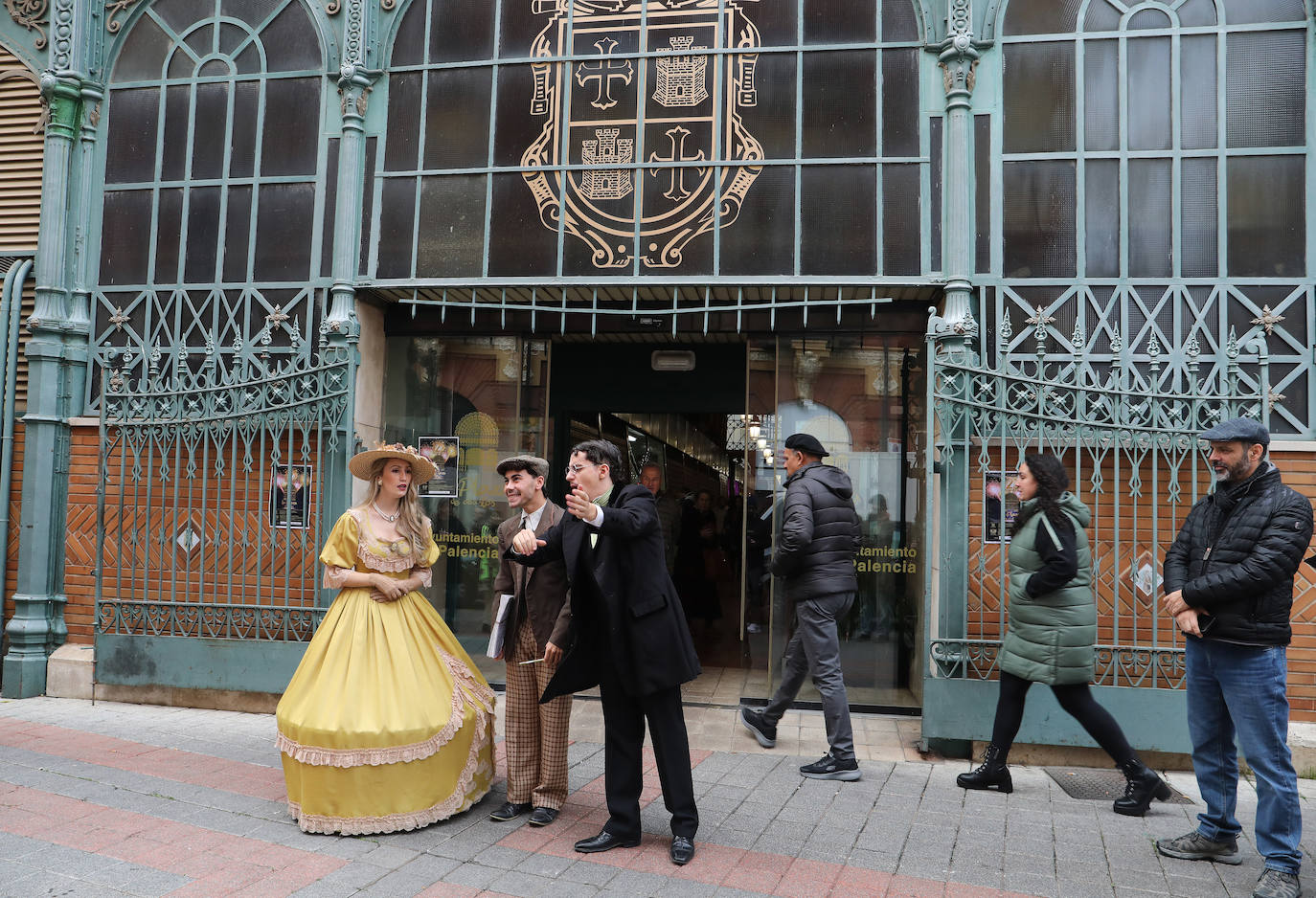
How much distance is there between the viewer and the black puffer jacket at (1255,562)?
161 inches

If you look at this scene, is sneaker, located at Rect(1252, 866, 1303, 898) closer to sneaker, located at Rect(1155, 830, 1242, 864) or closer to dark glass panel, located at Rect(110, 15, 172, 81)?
sneaker, located at Rect(1155, 830, 1242, 864)

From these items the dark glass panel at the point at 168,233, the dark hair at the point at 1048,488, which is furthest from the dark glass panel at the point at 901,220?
the dark glass panel at the point at 168,233

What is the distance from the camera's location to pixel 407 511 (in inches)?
200

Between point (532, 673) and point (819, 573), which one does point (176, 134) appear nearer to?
point (532, 673)

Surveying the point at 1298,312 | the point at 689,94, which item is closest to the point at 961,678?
the point at 1298,312

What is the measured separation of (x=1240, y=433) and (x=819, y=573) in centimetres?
257

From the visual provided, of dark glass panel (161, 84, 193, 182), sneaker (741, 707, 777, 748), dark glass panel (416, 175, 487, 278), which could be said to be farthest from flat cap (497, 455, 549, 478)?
dark glass panel (161, 84, 193, 182)

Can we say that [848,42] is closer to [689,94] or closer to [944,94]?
[944,94]

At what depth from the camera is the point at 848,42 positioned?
7.05 m

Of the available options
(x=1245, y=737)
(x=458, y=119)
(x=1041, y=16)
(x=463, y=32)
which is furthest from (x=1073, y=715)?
(x=463, y=32)

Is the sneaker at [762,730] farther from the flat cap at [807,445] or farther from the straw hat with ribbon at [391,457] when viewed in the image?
the straw hat with ribbon at [391,457]

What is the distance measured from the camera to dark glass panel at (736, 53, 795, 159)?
7.04m

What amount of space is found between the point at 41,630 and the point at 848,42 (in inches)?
327

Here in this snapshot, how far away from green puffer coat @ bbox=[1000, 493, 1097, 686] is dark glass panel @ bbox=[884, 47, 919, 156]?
124 inches
